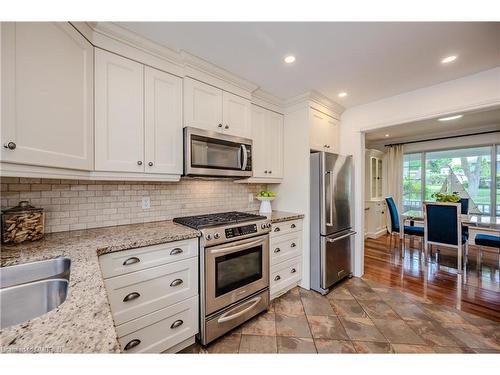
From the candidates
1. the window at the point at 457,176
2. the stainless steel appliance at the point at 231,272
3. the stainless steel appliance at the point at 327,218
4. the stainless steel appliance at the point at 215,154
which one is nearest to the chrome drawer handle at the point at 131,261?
the stainless steel appliance at the point at 231,272

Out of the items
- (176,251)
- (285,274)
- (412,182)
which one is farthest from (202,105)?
(412,182)

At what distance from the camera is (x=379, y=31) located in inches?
59.2

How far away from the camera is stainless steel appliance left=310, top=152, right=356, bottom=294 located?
97.5 inches

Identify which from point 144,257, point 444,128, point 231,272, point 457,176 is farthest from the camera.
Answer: point 457,176

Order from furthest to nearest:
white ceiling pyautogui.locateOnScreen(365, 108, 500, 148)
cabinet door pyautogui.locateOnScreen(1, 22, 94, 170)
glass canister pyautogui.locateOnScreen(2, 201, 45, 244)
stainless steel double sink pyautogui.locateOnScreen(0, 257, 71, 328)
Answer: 1. white ceiling pyautogui.locateOnScreen(365, 108, 500, 148)
2. glass canister pyautogui.locateOnScreen(2, 201, 45, 244)
3. cabinet door pyautogui.locateOnScreen(1, 22, 94, 170)
4. stainless steel double sink pyautogui.locateOnScreen(0, 257, 71, 328)

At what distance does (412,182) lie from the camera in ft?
17.4

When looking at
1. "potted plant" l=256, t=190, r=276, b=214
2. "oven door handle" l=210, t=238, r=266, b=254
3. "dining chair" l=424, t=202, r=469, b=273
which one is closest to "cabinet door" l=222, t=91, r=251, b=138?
"potted plant" l=256, t=190, r=276, b=214

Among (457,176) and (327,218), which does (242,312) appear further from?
(457,176)

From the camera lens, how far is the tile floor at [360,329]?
65.6 inches

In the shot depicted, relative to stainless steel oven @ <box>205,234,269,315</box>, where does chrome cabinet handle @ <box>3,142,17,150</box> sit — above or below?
above

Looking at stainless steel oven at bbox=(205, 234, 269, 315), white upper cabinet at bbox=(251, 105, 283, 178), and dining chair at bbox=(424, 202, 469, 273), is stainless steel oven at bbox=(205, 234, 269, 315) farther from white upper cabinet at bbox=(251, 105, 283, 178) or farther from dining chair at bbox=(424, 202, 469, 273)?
dining chair at bbox=(424, 202, 469, 273)

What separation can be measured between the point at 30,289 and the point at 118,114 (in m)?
1.19

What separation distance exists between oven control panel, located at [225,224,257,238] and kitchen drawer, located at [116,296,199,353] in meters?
0.56

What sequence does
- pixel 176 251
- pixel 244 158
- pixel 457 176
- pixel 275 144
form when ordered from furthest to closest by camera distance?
pixel 457 176 → pixel 275 144 → pixel 244 158 → pixel 176 251
